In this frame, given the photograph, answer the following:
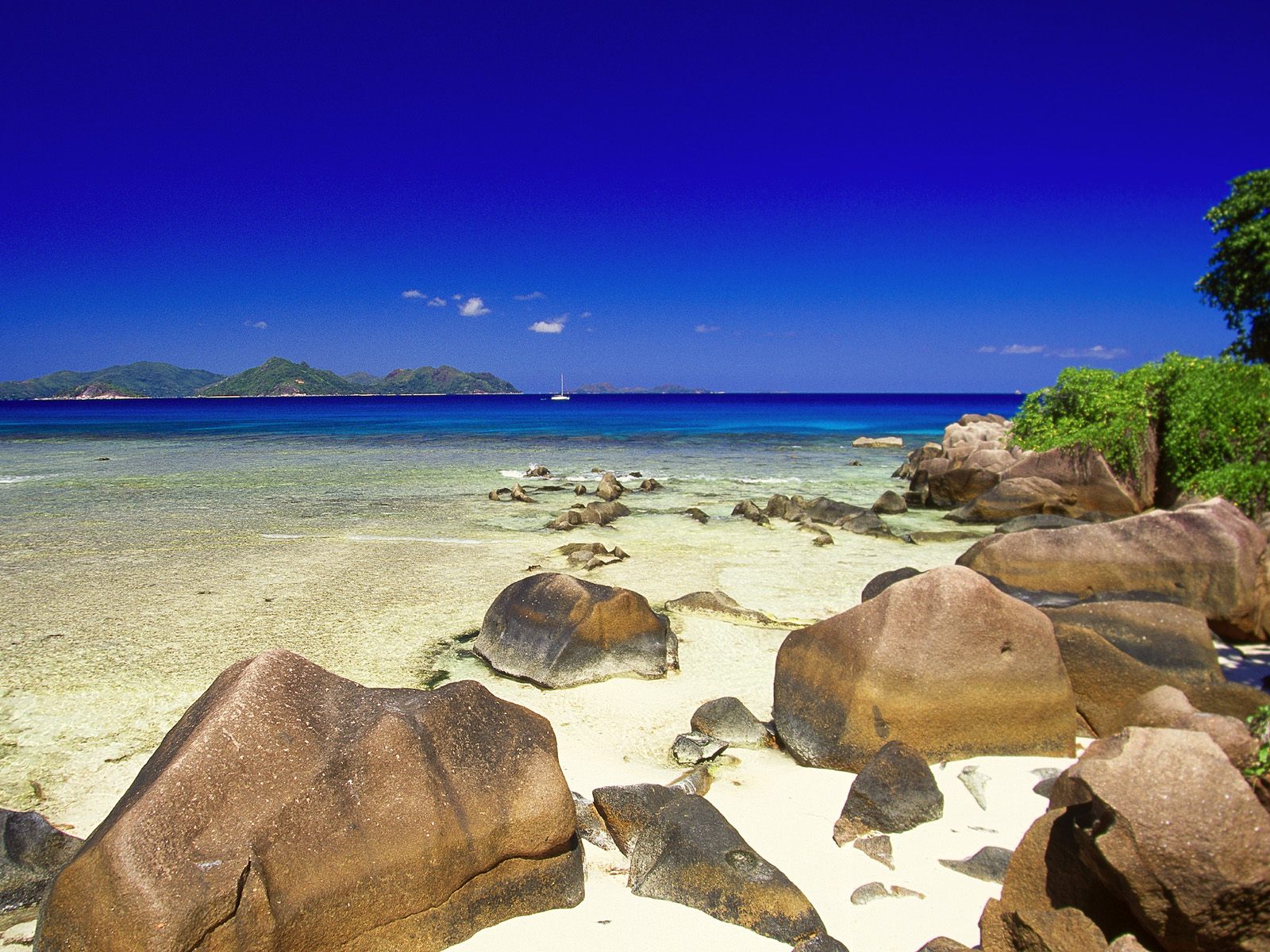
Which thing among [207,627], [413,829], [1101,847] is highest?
[1101,847]

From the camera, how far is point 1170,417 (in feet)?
52.5

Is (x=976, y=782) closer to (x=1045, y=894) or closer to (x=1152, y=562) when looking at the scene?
(x=1045, y=894)

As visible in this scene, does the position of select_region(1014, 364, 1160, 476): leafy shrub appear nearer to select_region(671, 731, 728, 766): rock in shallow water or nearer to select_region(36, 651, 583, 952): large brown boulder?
select_region(671, 731, 728, 766): rock in shallow water

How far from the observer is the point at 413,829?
364cm

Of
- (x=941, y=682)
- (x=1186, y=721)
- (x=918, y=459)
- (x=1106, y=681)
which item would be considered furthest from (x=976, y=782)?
(x=918, y=459)

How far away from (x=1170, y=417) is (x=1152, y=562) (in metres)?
9.52

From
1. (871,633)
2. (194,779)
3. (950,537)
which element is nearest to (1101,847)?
(871,633)

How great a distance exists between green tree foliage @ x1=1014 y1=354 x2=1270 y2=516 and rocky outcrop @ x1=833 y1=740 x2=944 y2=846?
10457 mm

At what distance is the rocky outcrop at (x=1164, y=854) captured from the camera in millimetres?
2852

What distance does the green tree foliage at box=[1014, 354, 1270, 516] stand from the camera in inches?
567

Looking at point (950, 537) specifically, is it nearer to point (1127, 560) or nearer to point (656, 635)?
point (1127, 560)

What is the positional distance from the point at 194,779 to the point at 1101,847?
3.75m

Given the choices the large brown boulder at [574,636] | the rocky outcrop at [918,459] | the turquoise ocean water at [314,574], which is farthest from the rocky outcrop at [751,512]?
the large brown boulder at [574,636]

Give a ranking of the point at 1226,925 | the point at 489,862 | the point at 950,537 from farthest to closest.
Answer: the point at 950,537
the point at 489,862
the point at 1226,925
